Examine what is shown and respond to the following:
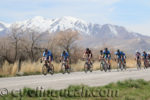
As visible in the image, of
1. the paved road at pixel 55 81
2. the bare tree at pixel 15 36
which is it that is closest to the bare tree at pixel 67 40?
the bare tree at pixel 15 36

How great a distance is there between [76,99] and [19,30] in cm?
2139

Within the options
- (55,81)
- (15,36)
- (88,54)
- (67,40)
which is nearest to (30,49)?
(15,36)

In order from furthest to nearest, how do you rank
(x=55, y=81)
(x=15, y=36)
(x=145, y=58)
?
1. (x=145, y=58)
2. (x=15, y=36)
3. (x=55, y=81)

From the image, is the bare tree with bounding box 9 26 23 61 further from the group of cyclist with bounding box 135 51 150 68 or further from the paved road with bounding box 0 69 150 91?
the group of cyclist with bounding box 135 51 150 68

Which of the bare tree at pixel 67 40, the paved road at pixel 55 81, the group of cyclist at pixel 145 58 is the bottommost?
the paved road at pixel 55 81

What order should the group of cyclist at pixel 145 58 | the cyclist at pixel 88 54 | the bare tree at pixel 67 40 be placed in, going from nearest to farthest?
1. the cyclist at pixel 88 54
2. the group of cyclist at pixel 145 58
3. the bare tree at pixel 67 40

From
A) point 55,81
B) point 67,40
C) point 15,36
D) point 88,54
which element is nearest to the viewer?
point 55,81

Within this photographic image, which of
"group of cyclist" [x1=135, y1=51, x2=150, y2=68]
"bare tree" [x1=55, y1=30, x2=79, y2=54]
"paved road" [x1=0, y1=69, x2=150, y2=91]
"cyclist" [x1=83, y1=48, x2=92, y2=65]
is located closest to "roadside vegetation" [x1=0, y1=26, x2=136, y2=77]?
"bare tree" [x1=55, y1=30, x2=79, y2=54]

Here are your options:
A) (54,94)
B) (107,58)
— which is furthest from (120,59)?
(54,94)

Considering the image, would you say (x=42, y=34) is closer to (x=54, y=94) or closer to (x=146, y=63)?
(x=146, y=63)

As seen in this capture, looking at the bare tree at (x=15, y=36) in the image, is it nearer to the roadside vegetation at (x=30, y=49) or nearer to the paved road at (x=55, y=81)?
the roadside vegetation at (x=30, y=49)

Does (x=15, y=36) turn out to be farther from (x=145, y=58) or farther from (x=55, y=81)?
(x=55, y=81)

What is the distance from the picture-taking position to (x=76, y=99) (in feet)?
25.5

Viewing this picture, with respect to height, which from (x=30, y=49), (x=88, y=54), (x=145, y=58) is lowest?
(x=145, y=58)
